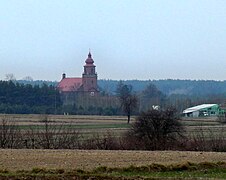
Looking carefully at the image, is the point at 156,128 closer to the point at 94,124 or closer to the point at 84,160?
the point at 84,160

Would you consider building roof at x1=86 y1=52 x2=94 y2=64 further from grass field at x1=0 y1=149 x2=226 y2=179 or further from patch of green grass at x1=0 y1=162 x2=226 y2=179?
patch of green grass at x1=0 y1=162 x2=226 y2=179

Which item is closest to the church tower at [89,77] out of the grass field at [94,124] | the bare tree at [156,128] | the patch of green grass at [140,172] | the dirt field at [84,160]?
the grass field at [94,124]

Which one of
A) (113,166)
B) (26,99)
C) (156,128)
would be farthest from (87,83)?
(113,166)

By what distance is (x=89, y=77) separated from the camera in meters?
194

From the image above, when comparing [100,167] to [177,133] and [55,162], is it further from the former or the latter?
[177,133]

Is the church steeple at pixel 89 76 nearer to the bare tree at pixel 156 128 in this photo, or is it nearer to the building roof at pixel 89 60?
the building roof at pixel 89 60

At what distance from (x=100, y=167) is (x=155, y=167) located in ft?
7.59

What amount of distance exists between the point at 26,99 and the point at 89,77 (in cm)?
5376

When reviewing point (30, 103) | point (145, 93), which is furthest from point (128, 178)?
point (145, 93)

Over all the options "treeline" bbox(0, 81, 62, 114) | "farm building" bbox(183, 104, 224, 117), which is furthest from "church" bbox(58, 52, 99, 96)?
"farm building" bbox(183, 104, 224, 117)

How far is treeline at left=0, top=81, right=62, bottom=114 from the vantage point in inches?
5369

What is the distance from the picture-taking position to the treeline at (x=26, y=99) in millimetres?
136375

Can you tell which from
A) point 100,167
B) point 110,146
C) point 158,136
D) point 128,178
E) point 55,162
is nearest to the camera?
point 128,178

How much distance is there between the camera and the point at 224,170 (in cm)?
2739
